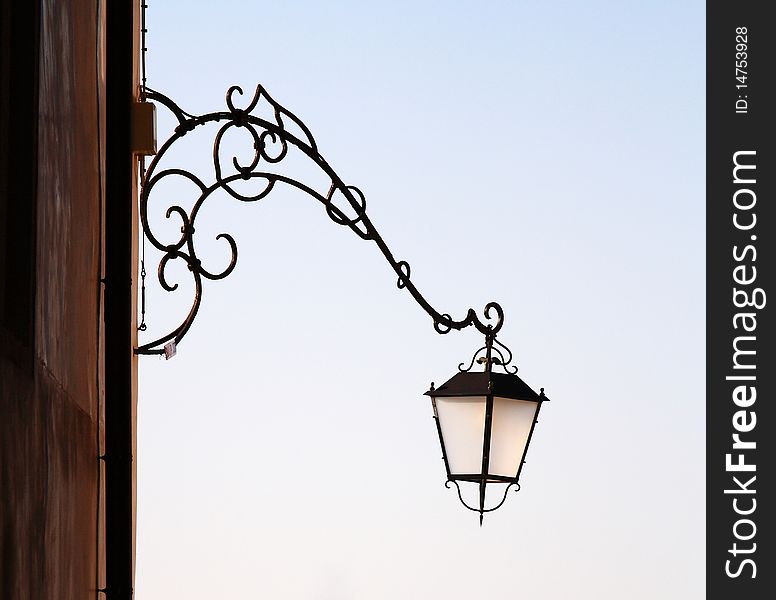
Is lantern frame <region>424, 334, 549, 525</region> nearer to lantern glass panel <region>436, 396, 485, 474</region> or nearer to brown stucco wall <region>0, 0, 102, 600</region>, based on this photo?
lantern glass panel <region>436, 396, 485, 474</region>

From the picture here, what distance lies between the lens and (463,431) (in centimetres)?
570

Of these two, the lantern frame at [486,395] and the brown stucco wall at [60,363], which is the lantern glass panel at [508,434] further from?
the brown stucco wall at [60,363]

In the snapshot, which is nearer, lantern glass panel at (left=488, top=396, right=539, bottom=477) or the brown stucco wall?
the brown stucco wall

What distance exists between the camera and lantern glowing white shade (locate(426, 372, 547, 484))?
5645mm

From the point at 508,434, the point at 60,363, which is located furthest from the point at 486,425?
the point at 60,363

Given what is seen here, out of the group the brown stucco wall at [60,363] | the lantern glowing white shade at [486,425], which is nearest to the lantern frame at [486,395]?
the lantern glowing white shade at [486,425]

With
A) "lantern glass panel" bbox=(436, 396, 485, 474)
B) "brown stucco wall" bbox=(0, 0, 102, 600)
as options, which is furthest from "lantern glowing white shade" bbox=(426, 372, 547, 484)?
"brown stucco wall" bbox=(0, 0, 102, 600)

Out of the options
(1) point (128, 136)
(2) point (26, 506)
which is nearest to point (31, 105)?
(2) point (26, 506)

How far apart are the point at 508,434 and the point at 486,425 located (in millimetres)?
107

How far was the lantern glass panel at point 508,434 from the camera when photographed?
5.65 metres

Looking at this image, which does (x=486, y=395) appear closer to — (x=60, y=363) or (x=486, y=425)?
(x=486, y=425)

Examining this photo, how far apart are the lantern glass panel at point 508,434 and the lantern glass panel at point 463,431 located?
0.18ft
